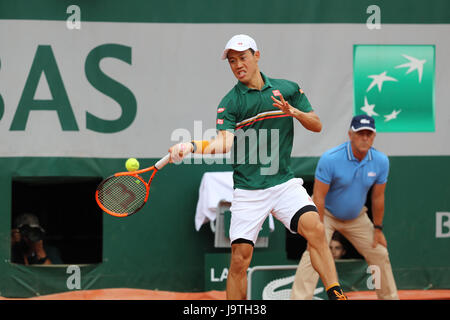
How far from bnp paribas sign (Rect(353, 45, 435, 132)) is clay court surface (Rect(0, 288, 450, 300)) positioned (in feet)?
5.65

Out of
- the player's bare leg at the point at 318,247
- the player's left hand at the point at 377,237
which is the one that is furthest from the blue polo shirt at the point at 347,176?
the player's bare leg at the point at 318,247

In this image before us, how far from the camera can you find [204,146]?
4.41 meters

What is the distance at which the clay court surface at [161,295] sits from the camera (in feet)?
22.3

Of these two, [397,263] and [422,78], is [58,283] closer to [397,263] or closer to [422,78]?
[397,263]

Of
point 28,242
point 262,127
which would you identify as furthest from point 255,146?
point 28,242

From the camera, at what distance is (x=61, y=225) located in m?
8.91

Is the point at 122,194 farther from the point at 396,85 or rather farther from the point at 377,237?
the point at 396,85

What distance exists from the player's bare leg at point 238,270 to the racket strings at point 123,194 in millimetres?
728

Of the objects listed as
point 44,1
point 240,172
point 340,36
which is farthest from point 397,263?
point 44,1

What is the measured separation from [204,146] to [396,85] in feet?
11.6

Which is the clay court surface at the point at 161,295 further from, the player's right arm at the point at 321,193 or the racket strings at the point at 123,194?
the racket strings at the point at 123,194

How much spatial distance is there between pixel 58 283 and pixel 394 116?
390 cm

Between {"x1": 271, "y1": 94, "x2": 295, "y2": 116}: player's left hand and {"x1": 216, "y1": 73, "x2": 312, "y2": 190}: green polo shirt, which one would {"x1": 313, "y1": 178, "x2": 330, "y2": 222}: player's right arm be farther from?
{"x1": 271, "y1": 94, "x2": 295, "y2": 116}: player's left hand

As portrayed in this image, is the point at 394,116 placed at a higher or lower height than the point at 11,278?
higher
